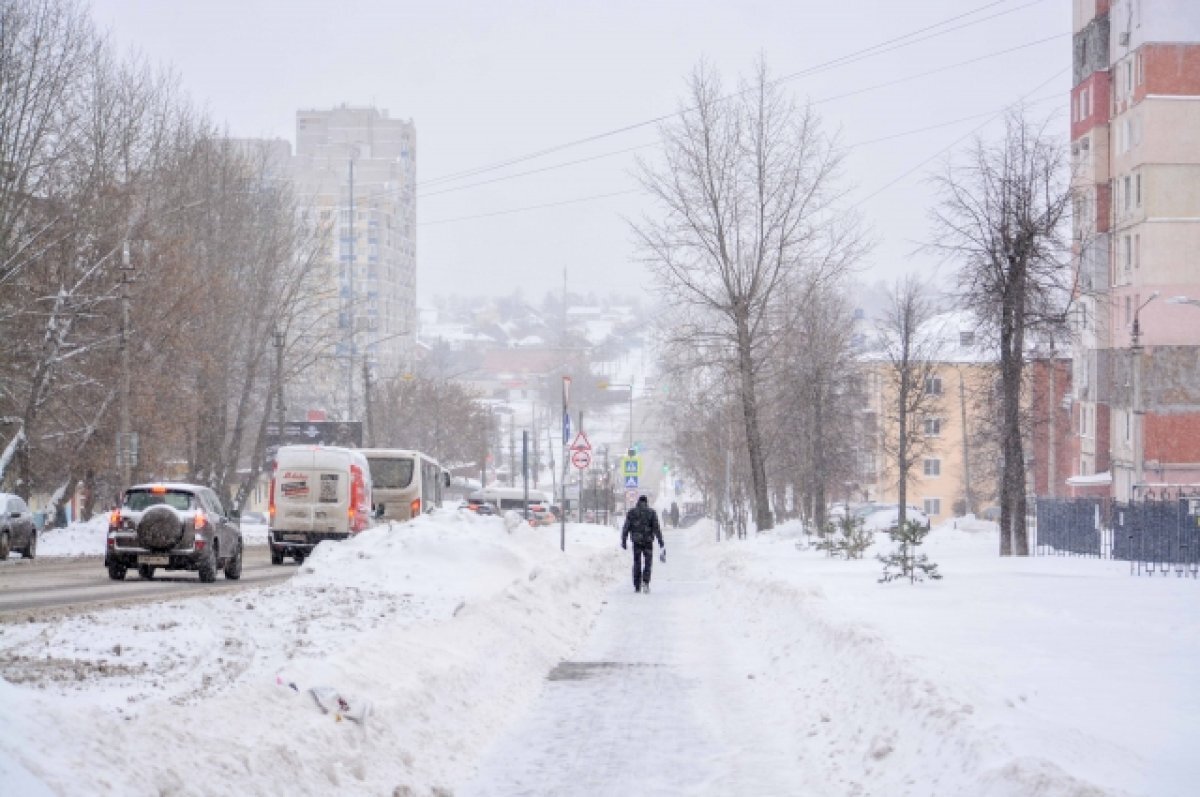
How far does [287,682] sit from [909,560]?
16.4 metres

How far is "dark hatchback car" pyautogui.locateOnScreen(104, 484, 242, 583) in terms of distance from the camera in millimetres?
27219

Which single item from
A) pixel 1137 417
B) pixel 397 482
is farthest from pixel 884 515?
pixel 397 482

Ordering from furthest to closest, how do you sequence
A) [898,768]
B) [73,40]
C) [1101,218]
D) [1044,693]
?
[1101,218]
[73,40]
[1044,693]
[898,768]

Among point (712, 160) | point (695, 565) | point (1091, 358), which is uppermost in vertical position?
point (712, 160)

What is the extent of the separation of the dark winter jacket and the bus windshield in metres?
21.0

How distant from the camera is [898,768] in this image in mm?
9914

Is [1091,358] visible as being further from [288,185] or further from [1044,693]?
[1044,693]

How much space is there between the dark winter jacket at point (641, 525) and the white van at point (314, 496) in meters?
10.5

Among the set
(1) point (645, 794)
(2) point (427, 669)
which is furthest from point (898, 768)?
(2) point (427, 669)

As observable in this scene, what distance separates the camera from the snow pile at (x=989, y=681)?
878 centimetres

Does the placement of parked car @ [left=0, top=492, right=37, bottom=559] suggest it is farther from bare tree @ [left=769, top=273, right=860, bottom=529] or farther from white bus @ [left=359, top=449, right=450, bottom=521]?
bare tree @ [left=769, top=273, right=860, bottom=529]

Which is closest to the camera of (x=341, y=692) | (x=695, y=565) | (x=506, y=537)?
(x=341, y=692)

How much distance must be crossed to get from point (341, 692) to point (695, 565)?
115 feet

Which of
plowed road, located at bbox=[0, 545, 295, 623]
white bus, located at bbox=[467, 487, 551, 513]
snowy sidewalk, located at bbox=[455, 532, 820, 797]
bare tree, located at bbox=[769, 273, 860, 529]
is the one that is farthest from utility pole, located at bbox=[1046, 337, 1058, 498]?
snowy sidewalk, located at bbox=[455, 532, 820, 797]
